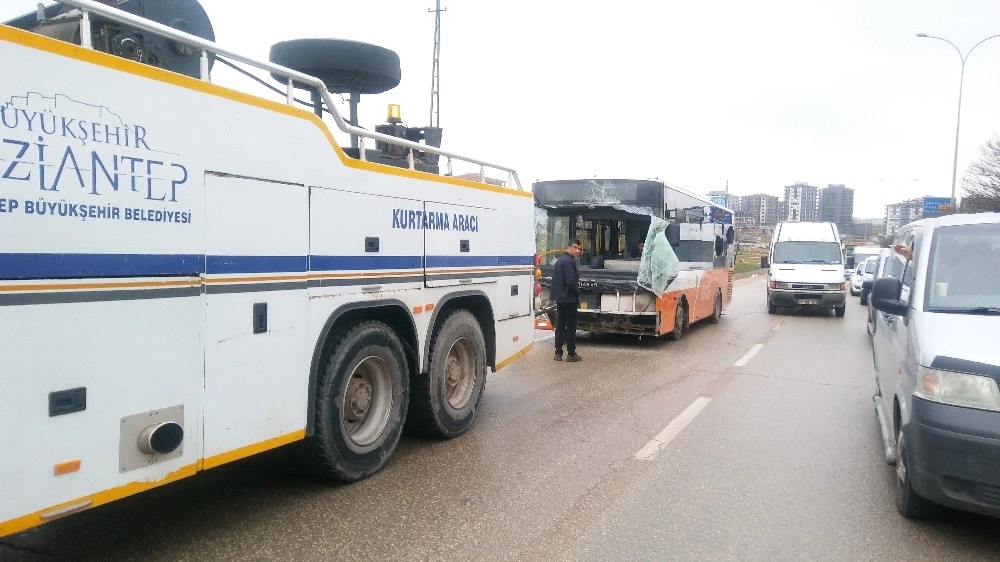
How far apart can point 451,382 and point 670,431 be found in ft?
7.09

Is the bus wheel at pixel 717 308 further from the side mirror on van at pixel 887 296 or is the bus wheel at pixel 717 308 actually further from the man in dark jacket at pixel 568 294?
the side mirror on van at pixel 887 296

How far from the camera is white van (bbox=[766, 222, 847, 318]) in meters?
19.2

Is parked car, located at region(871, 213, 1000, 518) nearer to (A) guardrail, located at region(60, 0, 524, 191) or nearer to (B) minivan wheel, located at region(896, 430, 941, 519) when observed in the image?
(B) minivan wheel, located at region(896, 430, 941, 519)

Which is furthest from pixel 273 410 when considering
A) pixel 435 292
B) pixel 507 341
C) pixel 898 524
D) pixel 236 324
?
pixel 898 524

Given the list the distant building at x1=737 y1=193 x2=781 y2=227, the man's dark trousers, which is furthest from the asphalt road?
the distant building at x1=737 y1=193 x2=781 y2=227

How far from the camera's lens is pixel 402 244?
18.1 ft

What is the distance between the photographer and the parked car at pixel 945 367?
13.3ft

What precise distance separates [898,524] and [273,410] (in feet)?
13.4

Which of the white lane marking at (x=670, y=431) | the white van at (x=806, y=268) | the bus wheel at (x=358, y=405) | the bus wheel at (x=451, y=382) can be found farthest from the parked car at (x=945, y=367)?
the white van at (x=806, y=268)

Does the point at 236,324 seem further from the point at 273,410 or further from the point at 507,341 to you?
the point at 507,341

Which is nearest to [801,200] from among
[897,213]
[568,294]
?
[897,213]

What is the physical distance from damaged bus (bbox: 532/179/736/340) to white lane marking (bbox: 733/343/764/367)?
1400mm

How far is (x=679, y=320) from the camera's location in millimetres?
13656

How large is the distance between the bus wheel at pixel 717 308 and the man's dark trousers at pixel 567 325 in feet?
22.4
